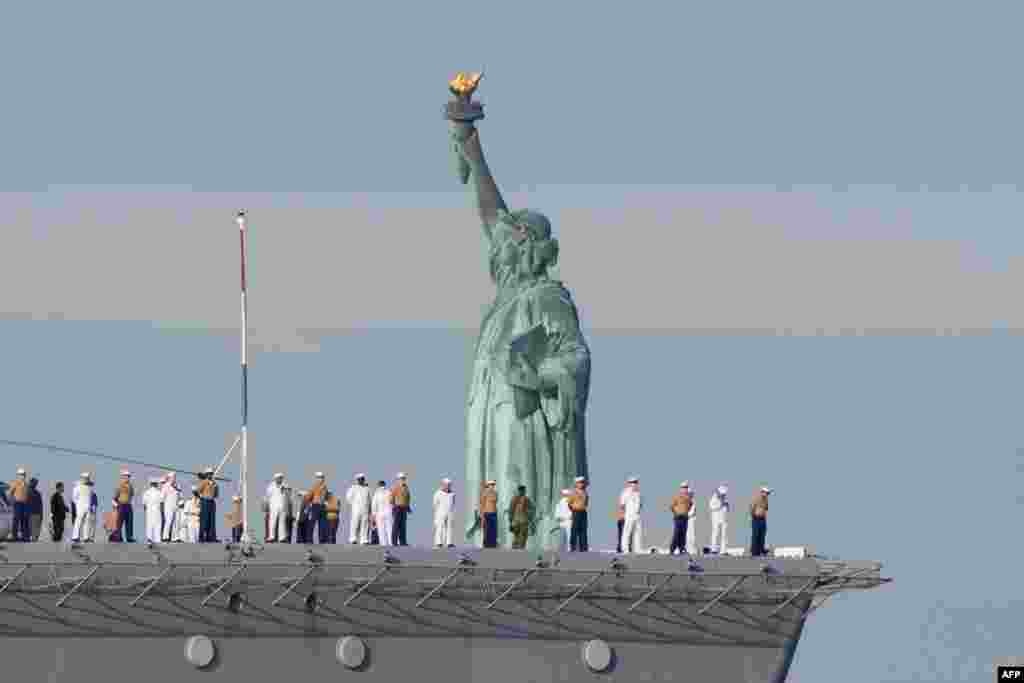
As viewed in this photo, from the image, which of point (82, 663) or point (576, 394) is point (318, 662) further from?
point (576, 394)

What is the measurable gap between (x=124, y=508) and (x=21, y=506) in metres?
2.13

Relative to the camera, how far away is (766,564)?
85.9 metres

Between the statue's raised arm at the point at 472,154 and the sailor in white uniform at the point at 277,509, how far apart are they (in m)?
12.3

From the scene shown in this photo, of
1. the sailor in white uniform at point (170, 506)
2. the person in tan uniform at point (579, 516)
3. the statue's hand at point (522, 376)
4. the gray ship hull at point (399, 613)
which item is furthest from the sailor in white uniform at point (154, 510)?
the statue's hand at point (522, 376)

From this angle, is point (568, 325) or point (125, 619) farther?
point (568, 325)

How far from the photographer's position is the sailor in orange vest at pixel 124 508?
274ft

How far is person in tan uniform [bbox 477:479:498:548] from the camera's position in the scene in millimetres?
85938

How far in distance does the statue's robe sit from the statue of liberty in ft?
0.07

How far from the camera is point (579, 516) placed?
86062 millimetres

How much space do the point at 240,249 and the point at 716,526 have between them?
11886 millimetres

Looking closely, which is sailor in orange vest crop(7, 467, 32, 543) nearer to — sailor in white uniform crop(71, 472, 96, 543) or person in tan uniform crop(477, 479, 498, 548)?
sailor in white uniform crop(71, 472, 96, 543)

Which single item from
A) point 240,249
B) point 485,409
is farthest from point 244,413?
point 485,409

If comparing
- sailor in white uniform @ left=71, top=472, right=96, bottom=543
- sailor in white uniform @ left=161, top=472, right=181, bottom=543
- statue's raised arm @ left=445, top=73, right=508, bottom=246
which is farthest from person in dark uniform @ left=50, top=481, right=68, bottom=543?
statue's raised arm @ left=445, top=73, right=508, bottom=246

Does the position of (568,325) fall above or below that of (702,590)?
above
